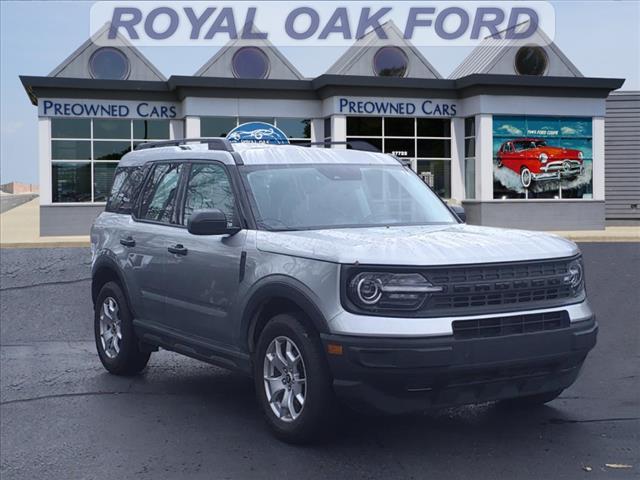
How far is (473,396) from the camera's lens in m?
5.56

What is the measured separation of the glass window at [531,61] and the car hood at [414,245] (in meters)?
32.5

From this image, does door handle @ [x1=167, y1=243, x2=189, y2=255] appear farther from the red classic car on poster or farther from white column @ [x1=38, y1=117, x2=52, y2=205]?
the red classic car on poster

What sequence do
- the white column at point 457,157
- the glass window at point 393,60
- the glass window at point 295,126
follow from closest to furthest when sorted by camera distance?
the glass window at point 295,126, the white column at point 457,157, the glass window at point 393,60

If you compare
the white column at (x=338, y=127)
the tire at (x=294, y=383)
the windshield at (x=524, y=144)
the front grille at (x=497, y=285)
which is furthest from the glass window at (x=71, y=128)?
the front grille at (x=497, y=285)

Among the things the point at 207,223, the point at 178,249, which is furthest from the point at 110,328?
the point at 207,223

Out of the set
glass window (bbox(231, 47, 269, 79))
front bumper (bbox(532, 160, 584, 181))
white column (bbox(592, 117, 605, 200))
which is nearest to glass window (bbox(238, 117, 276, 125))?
glass window (bbox(231, 47, 269, 79))

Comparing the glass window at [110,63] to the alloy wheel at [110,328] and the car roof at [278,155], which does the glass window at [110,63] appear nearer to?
the alloy wheel at [110,328]

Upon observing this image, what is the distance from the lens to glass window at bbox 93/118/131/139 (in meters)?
33.1

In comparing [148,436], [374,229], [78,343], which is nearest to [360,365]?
[374,229]

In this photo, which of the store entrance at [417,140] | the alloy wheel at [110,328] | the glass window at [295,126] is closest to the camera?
the alloy wheel at [110,328]

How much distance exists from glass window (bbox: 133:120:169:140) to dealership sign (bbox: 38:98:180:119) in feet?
0.78

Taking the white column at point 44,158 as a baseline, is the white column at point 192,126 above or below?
above

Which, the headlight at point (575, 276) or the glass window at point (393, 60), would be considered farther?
the glass window at point (393, 60)

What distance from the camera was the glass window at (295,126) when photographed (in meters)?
34.0
